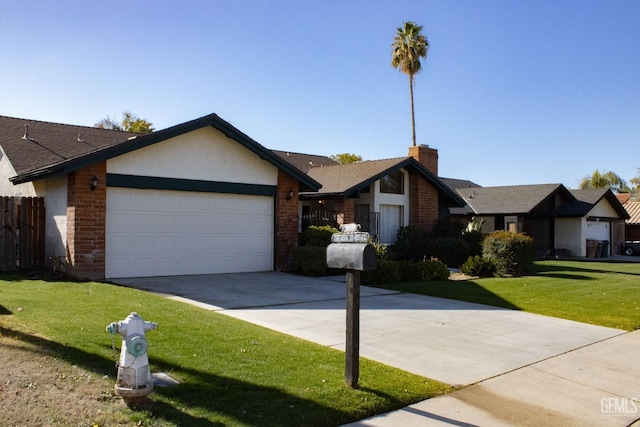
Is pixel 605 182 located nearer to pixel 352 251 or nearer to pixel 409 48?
pixel 409 48

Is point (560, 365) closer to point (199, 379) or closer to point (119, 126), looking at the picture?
point (199, 379)

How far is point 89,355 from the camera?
5820mm

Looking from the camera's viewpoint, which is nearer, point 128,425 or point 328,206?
point 128,425

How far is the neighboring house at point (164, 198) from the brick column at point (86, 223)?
0.08 ft

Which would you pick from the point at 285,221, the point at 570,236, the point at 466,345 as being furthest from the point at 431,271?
the point at 570,236

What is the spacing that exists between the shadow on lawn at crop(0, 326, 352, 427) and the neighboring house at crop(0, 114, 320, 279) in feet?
26.2

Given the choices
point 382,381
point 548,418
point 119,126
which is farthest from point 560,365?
point 119,126

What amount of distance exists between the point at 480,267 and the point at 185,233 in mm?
9629

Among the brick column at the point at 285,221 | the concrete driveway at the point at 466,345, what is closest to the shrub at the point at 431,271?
the concrete driveway at the point at 466,345

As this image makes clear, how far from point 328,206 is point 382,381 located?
15348mm

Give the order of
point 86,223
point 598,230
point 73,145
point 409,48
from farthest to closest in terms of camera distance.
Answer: point 409,48 → point 598,230 → point 73,145 → point 86,223

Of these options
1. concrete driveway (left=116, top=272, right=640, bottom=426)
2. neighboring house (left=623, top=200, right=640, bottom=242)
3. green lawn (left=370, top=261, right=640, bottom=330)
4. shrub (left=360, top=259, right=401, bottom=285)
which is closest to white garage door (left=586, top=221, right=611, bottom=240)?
neighboring house (left=623, top=200, right=640, bottom=242)

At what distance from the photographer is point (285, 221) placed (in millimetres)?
16500

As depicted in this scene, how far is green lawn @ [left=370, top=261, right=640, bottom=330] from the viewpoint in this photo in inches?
420
